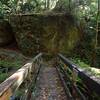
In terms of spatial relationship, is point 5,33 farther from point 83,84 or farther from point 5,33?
point 83,84

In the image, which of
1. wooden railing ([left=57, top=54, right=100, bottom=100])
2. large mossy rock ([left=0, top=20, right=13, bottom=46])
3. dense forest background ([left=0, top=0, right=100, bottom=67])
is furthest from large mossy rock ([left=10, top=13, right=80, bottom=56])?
wooden railing ([left=57, top=54, right=100, bottom=100])

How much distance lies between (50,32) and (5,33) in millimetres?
4730

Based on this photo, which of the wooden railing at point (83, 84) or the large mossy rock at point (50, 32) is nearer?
the wooden railing at point (83, 84)

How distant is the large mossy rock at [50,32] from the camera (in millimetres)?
17578

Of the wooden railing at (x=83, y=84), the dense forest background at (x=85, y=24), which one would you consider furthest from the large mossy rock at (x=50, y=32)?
the wooden railing at (x=83, y=84)

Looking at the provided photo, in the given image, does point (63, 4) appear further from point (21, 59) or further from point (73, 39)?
point (21, 59)

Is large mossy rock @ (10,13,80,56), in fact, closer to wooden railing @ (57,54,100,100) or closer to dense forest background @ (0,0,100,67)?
dense forest background @ (0,0,100,67)

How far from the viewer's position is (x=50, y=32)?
57.9 ft

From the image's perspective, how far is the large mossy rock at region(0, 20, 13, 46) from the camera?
65.3ft

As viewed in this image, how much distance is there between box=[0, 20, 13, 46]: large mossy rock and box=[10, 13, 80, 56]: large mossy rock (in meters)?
2.61

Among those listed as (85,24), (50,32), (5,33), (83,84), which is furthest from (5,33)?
(83,84)

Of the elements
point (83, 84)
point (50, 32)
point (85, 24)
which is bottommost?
point (83, 84)

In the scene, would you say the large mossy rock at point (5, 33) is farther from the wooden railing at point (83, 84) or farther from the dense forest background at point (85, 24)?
the wooden railing at point (83, 84)

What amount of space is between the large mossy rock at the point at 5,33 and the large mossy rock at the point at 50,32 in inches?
103
